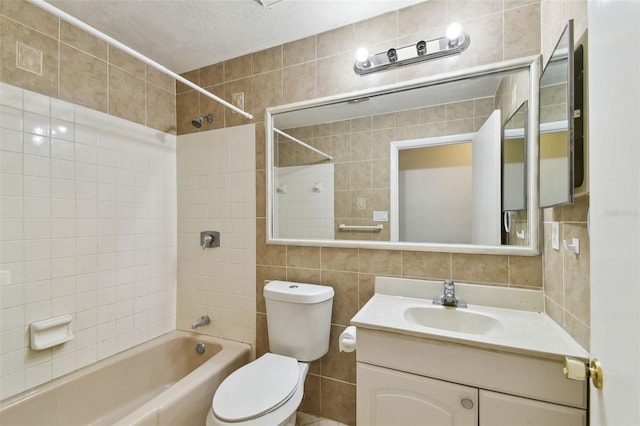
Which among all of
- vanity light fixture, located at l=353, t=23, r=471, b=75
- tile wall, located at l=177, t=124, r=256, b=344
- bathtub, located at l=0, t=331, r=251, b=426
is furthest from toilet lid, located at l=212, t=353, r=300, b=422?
vanity light fixture, located at l=353, t=23, r=471, b=75

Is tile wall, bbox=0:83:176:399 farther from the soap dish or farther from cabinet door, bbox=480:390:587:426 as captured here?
cabinet door, bbox=480:390:587:426

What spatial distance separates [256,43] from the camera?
1.78 metres


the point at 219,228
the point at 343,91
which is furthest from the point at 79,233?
the point at 343,91

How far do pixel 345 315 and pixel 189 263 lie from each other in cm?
122

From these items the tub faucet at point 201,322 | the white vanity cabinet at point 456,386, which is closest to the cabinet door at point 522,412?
the white vanity cabinet at point 456,386

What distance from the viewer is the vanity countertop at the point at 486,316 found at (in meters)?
0.93

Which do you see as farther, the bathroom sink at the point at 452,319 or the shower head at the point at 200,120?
the shower head at the point at 200,120

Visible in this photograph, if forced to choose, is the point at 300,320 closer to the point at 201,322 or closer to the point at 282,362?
the point at 282,362

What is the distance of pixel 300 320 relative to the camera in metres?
1.53

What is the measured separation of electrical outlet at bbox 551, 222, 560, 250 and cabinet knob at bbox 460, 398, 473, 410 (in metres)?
0.65

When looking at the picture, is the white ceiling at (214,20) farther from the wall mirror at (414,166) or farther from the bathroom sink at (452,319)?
the bathroom sink at (452,319)

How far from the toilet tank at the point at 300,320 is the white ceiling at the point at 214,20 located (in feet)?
4.91

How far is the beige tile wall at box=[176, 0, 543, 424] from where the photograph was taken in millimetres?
1304

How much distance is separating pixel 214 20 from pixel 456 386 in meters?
2.08
